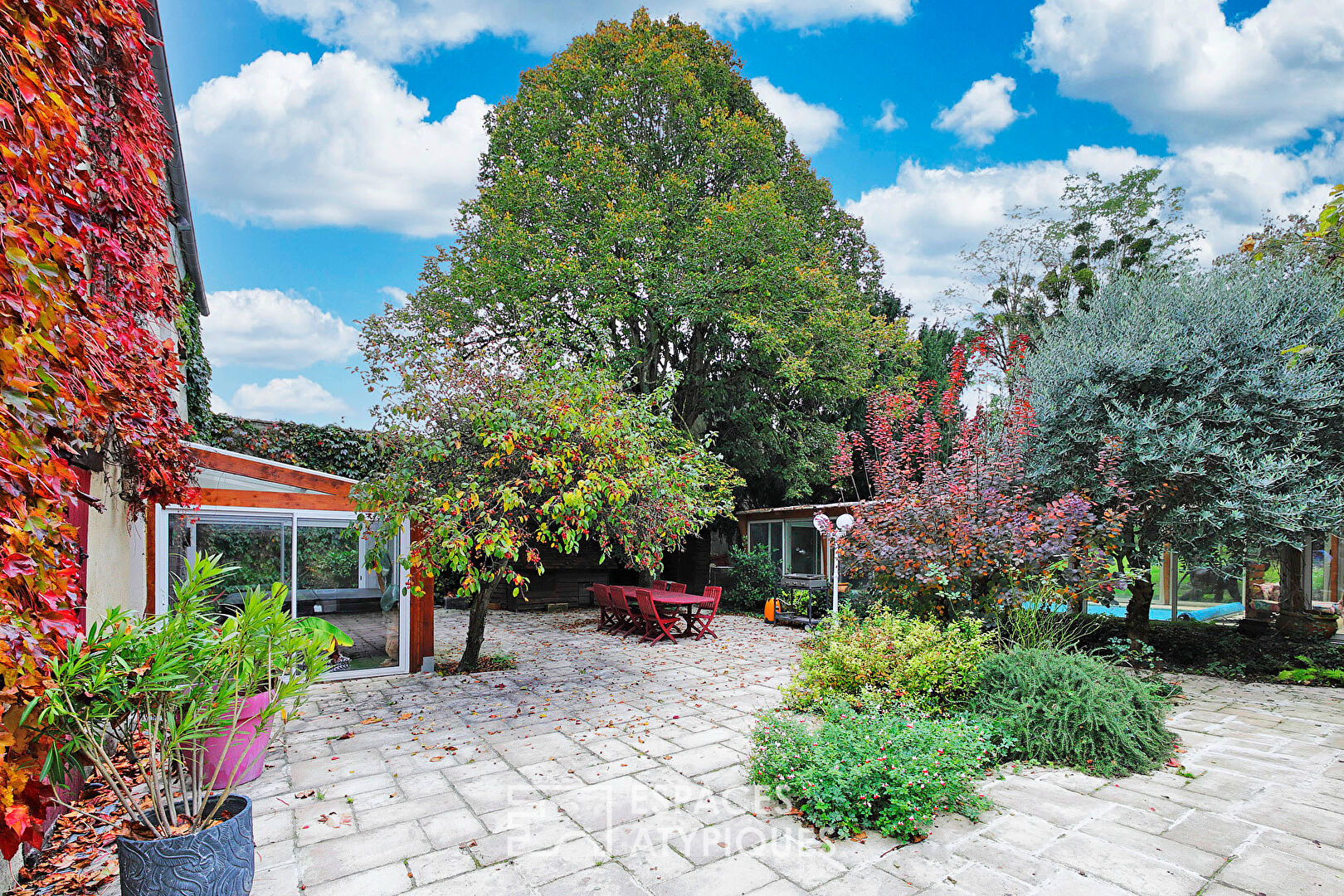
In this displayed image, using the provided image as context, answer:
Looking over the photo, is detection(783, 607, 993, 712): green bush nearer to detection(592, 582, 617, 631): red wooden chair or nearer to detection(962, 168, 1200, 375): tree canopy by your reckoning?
detection(592, 582, 617, 631): red wooden chair

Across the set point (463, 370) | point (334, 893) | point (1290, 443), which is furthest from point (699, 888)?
point (1290, 443)

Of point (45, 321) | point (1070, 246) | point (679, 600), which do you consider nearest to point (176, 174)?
point (45, 321)

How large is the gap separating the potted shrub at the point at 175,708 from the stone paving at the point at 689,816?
1.66ft

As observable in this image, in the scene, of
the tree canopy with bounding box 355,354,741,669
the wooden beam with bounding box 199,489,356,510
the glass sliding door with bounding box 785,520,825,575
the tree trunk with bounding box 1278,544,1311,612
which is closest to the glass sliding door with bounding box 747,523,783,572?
the glass sliding door with bounding box 785,520,825,575

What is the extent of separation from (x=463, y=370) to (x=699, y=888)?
507 centimetres

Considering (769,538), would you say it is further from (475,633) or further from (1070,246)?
(1070,246)

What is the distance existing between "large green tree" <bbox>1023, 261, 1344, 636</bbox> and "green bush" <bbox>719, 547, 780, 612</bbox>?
6.78 m

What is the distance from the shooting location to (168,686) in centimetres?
236

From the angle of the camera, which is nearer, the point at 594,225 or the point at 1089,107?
the point at 594,225

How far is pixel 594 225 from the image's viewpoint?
37.7 feet

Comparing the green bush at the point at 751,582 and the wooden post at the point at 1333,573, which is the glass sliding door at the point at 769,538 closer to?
the green bush at the point at 751,582

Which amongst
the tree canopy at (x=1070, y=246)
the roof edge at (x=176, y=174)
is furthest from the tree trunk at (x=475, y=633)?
the tree canopy at (x=1070, y=246)

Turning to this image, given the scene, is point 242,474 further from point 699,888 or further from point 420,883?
point 699,888

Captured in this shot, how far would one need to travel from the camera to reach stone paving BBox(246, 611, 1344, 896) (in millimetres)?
2910
